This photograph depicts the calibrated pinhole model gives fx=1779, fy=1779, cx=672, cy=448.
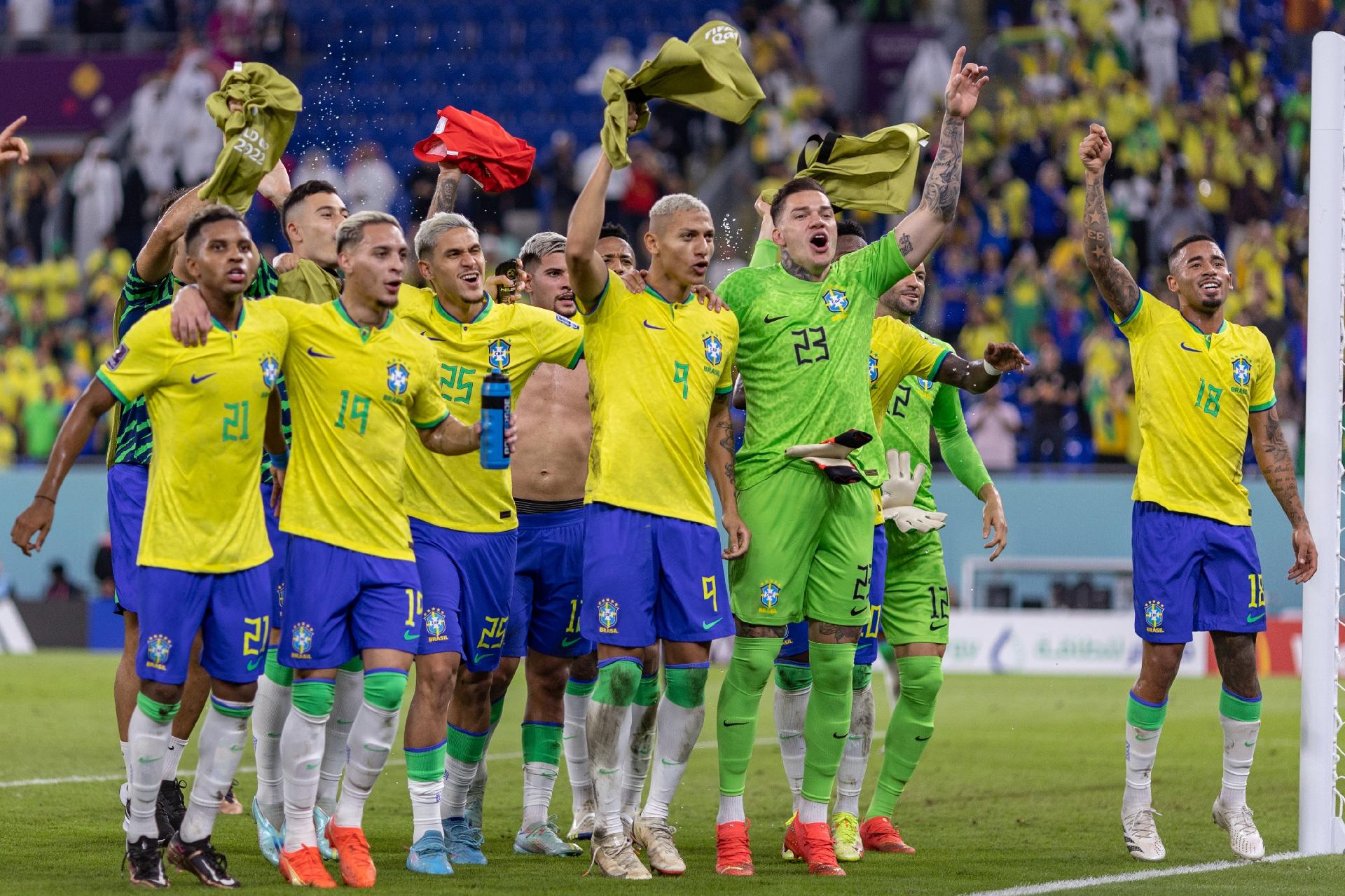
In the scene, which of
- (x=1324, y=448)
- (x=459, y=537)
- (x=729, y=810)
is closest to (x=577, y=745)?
(x=729, y=810)

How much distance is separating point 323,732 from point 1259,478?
13.8 metres

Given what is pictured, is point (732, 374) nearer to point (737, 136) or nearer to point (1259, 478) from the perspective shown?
point (1259, 478)

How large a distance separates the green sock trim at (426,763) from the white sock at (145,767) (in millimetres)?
956

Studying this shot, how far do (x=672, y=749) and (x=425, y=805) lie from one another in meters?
1.05

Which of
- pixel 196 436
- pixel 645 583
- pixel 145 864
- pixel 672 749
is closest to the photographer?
pixel 196 436

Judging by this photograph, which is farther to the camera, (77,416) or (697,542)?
(697,542)

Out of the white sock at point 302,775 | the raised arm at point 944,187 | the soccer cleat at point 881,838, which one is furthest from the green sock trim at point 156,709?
the raised arm at point 944,187

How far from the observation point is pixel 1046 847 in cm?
827

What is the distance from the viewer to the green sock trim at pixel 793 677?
8211mm

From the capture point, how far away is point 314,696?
22.1 feet

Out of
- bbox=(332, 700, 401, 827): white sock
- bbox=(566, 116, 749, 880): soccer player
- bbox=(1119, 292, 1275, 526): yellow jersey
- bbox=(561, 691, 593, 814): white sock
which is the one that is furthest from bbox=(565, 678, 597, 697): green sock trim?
bbox=(1119, 292, 1275, 526): yellow jersey

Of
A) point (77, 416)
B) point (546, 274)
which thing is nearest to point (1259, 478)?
point (546, 274)

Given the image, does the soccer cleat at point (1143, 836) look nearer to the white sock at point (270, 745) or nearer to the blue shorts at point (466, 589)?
the blue shorts at point (466, 589)

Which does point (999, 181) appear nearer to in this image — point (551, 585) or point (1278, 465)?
point (1278, 465)
